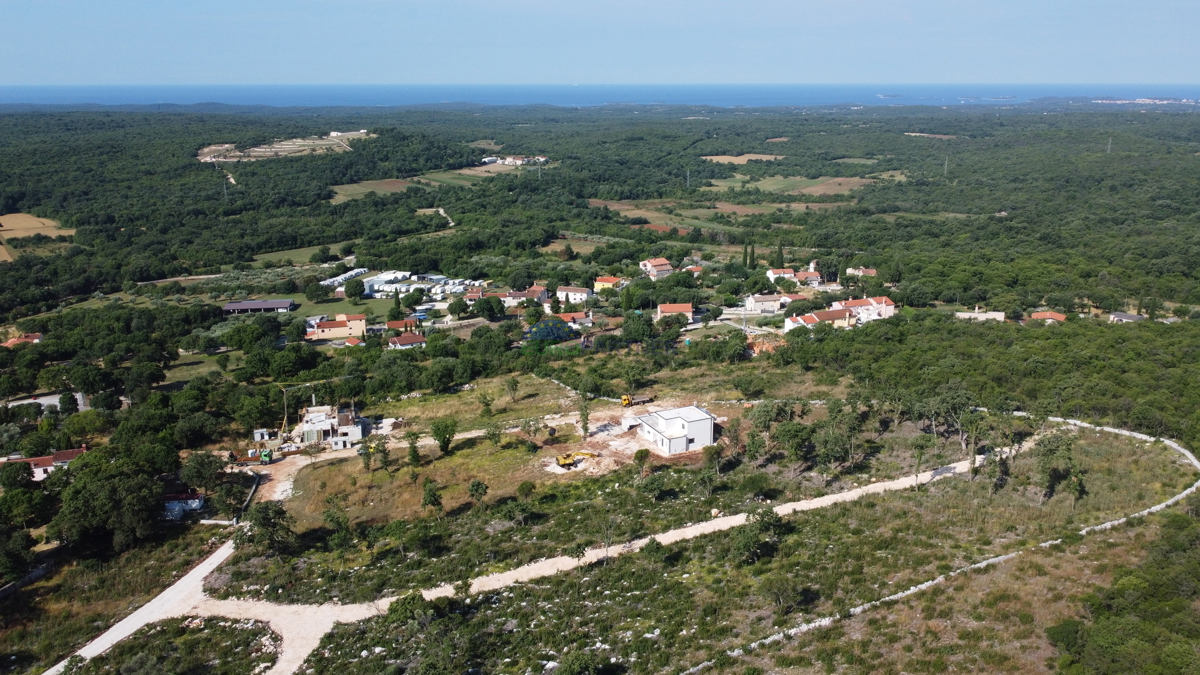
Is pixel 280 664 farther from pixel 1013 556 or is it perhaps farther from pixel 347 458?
pixel 1013 556

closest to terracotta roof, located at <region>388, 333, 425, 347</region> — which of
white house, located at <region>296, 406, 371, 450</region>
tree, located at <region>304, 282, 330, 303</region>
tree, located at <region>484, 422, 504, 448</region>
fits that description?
white house, located at <region>296, 406, 371, 450</region>

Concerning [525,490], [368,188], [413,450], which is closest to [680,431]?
[525,490]

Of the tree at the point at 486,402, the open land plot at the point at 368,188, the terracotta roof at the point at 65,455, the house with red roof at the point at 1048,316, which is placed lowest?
the tree at the point at 486,402

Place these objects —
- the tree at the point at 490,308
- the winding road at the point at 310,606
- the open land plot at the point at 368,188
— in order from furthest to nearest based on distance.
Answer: the open land plot at the point at 368,188 → the tree at the point at 490,308 → the winding road at the point at 310,606

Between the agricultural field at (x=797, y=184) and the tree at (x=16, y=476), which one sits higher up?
the agricultural field at (x=797, y=184)

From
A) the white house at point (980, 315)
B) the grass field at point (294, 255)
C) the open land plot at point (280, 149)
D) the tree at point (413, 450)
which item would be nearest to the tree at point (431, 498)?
the tree at point (413, 450)

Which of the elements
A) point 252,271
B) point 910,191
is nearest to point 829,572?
point 252,271

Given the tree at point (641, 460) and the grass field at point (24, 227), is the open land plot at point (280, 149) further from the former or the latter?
the tree at point (641, 460)
